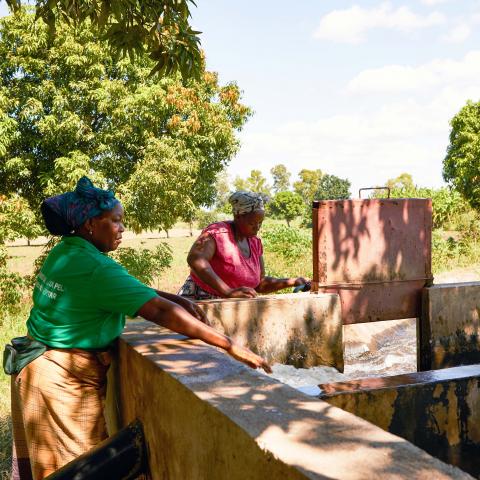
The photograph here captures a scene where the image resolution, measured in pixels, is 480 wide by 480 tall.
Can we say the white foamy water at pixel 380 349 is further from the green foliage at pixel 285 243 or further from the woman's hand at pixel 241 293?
the green foliage at pixel 285 243

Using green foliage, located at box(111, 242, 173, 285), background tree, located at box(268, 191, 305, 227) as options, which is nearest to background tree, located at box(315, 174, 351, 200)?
background tree, located at box(268, 191, 305, 227)

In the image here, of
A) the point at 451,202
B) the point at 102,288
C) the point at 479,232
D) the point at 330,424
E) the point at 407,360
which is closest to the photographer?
the point at 330,424

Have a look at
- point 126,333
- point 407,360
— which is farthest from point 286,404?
point 407,360

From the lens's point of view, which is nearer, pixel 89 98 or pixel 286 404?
pixel 286 404

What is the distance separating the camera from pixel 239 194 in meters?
4.31

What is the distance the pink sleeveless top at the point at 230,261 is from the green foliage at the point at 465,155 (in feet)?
100

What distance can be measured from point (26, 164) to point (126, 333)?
11.1 meters

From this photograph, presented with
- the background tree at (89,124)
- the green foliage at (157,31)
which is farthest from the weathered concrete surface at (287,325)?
the background tree at (89,124)

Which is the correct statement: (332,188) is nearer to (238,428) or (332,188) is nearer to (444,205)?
(444,205)

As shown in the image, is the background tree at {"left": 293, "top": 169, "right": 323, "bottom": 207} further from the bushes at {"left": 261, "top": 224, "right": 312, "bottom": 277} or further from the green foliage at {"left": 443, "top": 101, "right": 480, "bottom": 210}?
the bushes at {"left": 261, "top": 224, "right": 312, "bottom": 277}

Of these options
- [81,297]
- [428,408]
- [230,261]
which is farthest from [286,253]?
[81,297]

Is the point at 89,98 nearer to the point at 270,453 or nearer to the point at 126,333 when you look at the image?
the point at 126,333

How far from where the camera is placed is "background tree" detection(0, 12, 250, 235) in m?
12.8

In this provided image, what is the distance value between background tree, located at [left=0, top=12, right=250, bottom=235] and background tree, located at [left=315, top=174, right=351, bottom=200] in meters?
79.5
